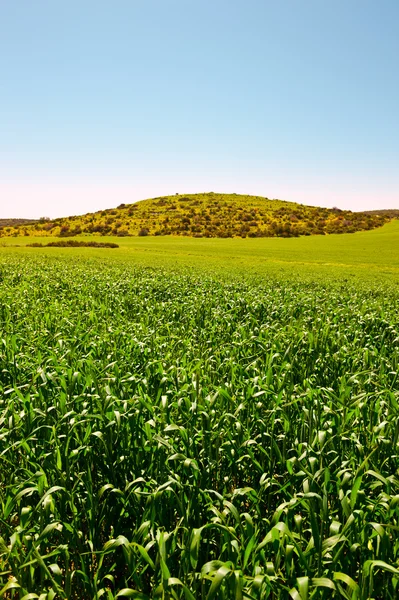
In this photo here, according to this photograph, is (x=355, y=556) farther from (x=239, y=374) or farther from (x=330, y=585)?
(x=239, y=374)

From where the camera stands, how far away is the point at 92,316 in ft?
39.0

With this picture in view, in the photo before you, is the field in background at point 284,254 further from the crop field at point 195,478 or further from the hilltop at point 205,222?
the crop field at point 195,478

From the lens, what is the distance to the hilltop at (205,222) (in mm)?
105125

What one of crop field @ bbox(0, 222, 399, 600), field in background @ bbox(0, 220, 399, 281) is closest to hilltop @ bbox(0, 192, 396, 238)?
field in background @ bbox(0, 220, 399, 281)

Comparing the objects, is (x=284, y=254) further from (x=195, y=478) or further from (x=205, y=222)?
(x=195, y=478)

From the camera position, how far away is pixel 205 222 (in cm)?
11775

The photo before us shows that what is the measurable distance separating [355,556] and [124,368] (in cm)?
511

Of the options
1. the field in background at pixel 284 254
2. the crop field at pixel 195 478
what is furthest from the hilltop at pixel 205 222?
the crop field at pixel 195 478

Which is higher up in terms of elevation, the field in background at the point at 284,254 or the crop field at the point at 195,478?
the field in background at the point at 284,254

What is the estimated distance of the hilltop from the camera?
105 meters

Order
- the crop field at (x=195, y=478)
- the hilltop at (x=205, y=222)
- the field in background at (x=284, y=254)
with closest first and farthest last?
the crop field at (x=195, y=478)
the field in background at (x=284, y=254)
the hilltop at (x=205, y=222)

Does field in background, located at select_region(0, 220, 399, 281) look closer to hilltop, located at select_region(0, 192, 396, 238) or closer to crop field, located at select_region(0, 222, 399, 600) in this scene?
hilltop, located at select_region(0, 192, 396, 238)

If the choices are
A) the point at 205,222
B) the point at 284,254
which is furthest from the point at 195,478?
the point at 205,222

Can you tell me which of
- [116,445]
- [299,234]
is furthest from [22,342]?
[299,234]
